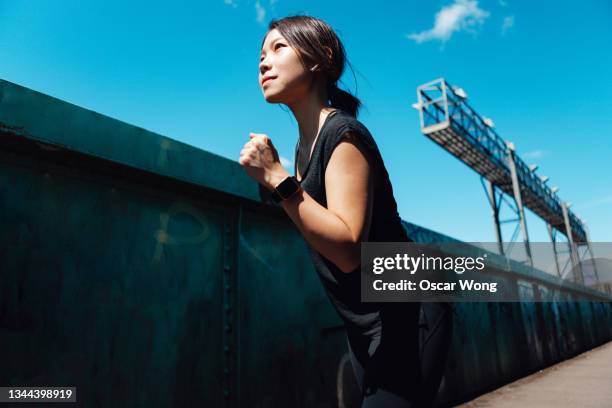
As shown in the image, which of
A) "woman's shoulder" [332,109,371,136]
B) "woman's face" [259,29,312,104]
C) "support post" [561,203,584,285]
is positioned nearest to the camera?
"woman's shoulder" [332,109,371,136]

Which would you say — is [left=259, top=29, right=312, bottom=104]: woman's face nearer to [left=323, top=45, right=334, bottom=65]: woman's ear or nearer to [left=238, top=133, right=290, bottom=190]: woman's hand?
[left=323, top=45, right=334, bottom=65]: woman's ear

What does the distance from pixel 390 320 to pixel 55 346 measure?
1.79 metres

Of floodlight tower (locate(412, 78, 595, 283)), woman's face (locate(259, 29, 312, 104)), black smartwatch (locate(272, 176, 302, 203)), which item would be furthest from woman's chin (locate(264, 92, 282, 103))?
floodlight tower (locate(412, 78, 595, 283))

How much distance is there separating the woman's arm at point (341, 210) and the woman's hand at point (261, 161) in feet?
0.29

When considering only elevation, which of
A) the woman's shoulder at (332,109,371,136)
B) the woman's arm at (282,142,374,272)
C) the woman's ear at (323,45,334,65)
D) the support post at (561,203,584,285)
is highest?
the support post at (561,203,584,285)

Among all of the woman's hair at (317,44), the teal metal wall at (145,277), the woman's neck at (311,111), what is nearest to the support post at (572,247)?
the teal metal wall at (145,277)

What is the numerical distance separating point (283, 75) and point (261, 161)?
34 centimetres

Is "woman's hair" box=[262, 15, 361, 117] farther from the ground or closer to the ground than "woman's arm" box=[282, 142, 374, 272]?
farther from the ground

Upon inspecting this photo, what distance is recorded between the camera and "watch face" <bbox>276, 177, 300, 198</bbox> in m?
1.03

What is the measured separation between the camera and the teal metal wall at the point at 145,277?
208 centimetres

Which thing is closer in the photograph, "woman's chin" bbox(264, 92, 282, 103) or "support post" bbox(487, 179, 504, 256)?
"woman's chin" bbox(264, 92, 282, 103)

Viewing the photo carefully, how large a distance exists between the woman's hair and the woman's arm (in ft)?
1.28

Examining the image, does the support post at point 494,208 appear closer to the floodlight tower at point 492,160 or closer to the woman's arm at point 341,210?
the floodlight tower at point 492,160

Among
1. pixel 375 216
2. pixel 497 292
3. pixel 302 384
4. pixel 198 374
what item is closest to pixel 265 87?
pixel 375 216
